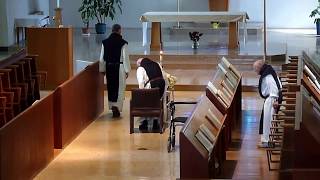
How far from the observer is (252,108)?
41.7ft

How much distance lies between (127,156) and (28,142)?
172 cm

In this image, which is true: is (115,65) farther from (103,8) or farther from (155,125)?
(103,8)

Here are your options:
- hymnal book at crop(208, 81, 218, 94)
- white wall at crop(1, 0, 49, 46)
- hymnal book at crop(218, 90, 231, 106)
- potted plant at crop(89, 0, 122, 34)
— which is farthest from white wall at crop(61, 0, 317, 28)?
hymnal book at crop(208, 81, 218, 94)

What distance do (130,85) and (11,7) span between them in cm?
693

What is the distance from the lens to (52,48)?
44.8ft

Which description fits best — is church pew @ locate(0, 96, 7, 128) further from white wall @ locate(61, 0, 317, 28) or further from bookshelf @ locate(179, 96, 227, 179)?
white wall @ locate(61, 0, 317, 28)

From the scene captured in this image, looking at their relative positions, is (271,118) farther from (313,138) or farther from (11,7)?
(11,7)

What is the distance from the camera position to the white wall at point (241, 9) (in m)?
23.0

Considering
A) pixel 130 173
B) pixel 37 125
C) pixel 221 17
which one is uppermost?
pixel 221 17

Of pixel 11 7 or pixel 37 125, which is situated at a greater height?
pixel 11 7

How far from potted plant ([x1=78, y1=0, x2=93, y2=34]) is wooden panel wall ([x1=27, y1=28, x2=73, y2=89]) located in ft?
29.0

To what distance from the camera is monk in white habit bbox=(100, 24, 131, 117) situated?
1188 cm

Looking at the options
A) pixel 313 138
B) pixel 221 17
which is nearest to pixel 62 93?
pixel 313 138

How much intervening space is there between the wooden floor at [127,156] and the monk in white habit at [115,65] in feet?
1.31
